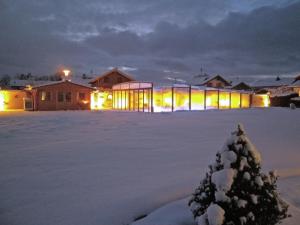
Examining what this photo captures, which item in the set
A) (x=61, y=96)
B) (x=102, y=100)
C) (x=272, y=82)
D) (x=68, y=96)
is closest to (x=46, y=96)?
(x=61, y=96)

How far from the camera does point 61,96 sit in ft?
103

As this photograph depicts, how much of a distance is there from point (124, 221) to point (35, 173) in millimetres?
3265

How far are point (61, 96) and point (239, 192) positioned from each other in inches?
1189

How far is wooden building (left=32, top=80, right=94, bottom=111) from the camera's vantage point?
99.7ft

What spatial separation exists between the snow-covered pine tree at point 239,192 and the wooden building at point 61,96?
29.6m

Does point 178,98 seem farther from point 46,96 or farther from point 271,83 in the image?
point 271,83

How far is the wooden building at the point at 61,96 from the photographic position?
30.4 m

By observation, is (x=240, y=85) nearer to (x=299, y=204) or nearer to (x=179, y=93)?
(x=179, y=93)

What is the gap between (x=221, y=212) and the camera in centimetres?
300

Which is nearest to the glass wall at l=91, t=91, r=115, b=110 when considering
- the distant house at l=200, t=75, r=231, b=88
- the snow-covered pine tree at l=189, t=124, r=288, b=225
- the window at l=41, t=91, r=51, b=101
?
the window at l=41, t=91, r=51, b=101

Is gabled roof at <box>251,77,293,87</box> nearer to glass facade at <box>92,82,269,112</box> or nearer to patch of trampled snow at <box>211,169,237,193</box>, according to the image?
glass facade at <box>92,82,269,112</box>

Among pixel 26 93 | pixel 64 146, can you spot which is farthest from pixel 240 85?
pixel 64 146

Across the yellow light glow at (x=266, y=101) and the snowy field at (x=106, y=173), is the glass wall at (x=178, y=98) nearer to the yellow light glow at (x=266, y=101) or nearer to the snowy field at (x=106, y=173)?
the yellow light glow at (x=266, y=101)

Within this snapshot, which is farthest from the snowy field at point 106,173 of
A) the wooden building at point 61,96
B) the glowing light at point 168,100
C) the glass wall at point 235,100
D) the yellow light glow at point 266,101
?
the yellow light glow at point 266,101
